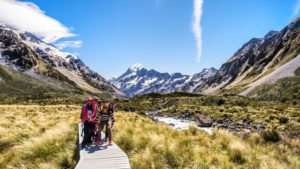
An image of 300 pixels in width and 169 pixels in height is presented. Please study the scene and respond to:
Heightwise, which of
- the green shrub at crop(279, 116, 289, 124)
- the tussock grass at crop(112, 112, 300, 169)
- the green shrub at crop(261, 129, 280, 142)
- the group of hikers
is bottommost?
the green shrub at crop(279, 116, 289, 124)

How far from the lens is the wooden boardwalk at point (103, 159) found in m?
4.84

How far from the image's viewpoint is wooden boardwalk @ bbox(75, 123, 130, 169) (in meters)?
4.84

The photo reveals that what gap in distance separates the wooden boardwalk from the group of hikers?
0.68 m

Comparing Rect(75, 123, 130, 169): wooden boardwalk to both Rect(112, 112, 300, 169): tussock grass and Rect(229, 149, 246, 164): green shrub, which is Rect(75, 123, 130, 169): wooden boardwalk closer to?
Rect(112, 112, 300, 169): tussock grass

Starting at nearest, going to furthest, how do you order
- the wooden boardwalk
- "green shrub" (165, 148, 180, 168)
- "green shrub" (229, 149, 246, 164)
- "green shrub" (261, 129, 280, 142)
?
the wooden boardwalk < "green shrub" (165, 148, 180, 168) < "green shrub" (229, 149, 246, 164) < "green shrub" (261, 129, 280, 142)

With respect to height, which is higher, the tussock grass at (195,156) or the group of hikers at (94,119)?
the group of hikers at (94,119)

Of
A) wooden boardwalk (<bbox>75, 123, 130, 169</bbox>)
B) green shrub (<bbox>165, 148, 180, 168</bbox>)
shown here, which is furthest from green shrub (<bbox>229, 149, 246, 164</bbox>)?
wooden boardwalk (<bbox>75, 123, 130, 169</bbox>)

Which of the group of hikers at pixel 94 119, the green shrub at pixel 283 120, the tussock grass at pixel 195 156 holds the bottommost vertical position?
the green shrub at pixel 283 120

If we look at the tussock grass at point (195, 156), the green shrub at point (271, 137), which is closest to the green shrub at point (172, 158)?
the tussock grass at point (195, 156)

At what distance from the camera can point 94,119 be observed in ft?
24.7

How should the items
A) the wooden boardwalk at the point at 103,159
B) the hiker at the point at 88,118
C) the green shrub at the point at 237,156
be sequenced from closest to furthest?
1. the wooden boardwalk at the point at 103,159
2. the green shrub at the point at 237,156
3. the hiker at the point at 88,118

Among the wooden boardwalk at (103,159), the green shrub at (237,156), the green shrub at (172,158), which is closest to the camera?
the wooden boardwalk at (103,159)

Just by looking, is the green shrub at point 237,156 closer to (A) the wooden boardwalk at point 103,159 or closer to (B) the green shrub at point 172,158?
(B) the green shrub at point 172,158

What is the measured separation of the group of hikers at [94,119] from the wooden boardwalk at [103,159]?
68 cm
